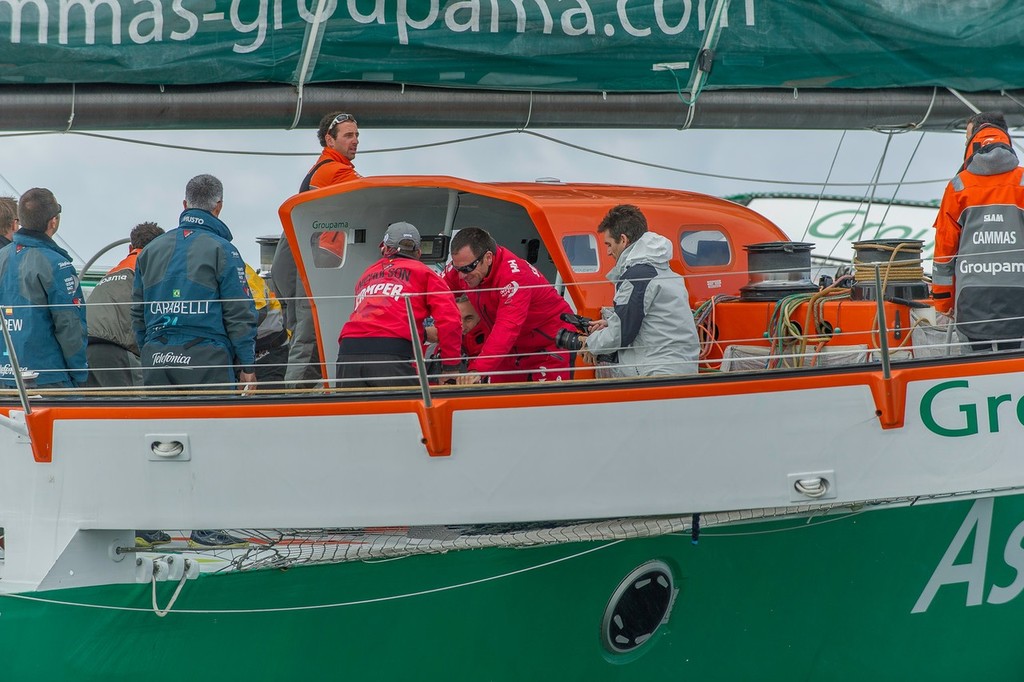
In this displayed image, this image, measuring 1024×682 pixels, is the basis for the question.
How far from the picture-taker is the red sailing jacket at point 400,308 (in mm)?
4629

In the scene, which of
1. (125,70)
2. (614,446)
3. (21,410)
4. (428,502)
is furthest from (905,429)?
(125,70)

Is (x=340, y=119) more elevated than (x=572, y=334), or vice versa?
(x=340, y=119)

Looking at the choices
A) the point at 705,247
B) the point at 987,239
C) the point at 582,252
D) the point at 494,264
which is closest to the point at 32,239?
the point at 494,264

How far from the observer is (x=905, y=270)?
530cm

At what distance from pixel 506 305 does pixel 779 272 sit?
1.26 meters

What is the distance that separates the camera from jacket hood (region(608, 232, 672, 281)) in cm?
454

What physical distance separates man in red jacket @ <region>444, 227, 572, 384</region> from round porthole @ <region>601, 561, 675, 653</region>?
0.89 meters

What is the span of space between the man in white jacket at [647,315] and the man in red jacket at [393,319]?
1.86ft

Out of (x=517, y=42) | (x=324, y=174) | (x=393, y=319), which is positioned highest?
(x=517, y=42)

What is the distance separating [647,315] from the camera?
453 cm

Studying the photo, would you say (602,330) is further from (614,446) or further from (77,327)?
(77,327)

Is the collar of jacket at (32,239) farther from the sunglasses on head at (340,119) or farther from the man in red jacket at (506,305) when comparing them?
the man in red jacket at (506,305)

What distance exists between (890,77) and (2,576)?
4767 millimetres

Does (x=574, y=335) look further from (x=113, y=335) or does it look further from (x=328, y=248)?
(x=113, y=335)
